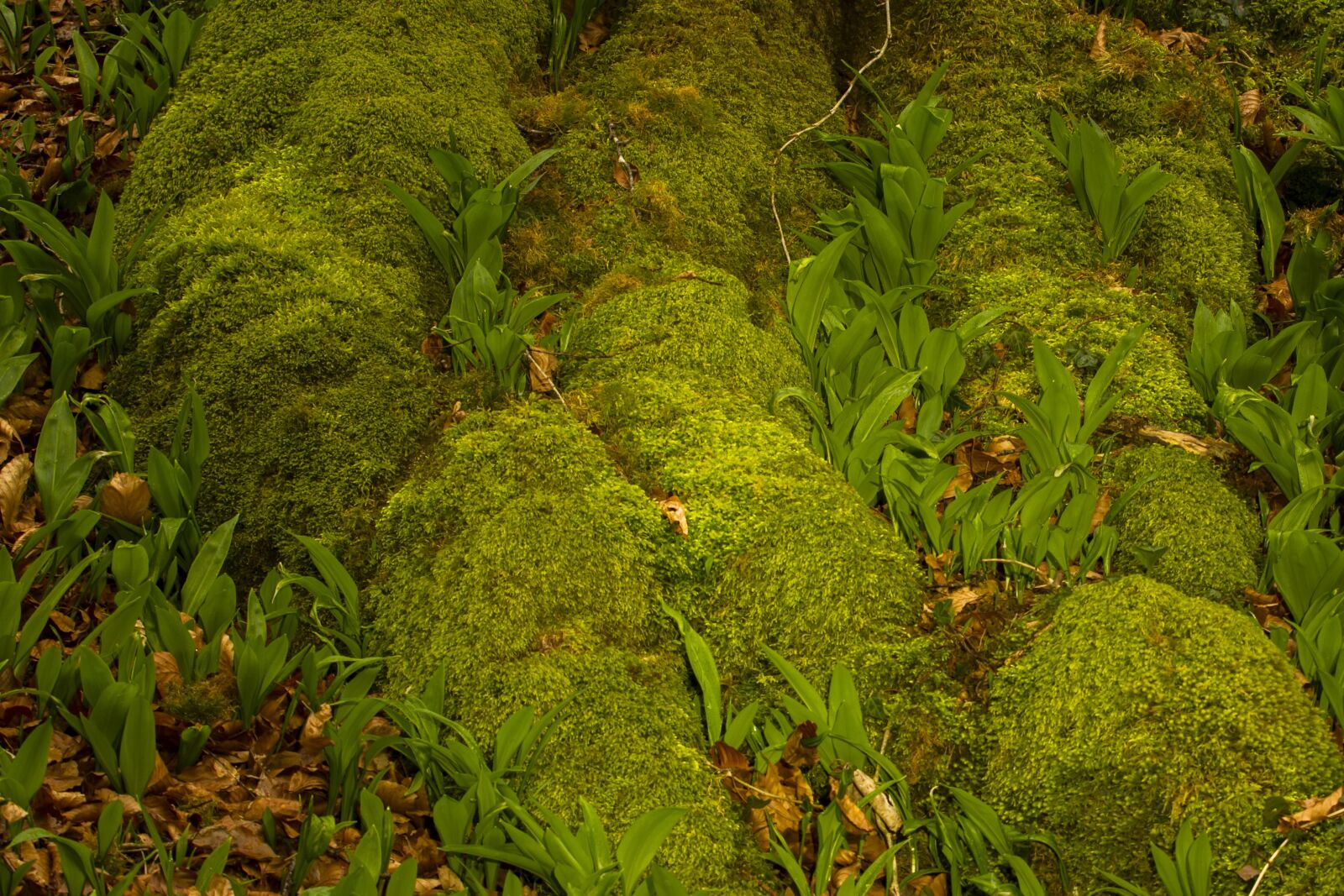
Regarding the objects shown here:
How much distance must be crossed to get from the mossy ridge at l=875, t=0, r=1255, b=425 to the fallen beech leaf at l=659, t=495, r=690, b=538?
1.24 m

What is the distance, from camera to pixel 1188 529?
112 inches

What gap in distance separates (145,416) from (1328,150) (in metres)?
4.11

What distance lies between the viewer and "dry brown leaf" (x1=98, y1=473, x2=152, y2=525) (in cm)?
272

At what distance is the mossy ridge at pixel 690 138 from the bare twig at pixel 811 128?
26 millimetres

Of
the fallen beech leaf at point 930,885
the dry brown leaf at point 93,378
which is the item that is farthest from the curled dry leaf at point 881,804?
the dry brown leaf at point 93,378

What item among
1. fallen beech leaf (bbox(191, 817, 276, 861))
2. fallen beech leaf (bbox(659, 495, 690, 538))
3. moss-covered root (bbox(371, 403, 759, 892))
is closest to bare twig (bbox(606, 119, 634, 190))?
moss-covered root (bbox(371, 403, 759, 892))

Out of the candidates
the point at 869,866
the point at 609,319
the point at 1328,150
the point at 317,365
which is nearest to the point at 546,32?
the point at 609,319

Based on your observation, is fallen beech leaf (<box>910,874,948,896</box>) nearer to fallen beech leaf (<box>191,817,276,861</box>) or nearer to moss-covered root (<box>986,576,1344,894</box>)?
moss-covered root (<box>986,576,1344,894</box>)

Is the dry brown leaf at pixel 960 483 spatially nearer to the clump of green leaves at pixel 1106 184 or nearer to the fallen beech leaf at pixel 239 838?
the clump of green leaves at pixel 1106 184

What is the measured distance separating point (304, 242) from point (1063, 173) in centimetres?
254

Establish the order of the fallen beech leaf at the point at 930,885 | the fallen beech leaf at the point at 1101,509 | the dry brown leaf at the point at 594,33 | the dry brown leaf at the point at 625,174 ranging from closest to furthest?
the fallen beech leaf at the point at 930,885, the fallen beech leaf at the point at 1101,509, the dry brown leaf at the point at 625,174, the dry brown leaf at the point at 594,33

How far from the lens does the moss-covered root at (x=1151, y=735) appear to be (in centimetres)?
216

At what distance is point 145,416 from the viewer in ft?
9.85

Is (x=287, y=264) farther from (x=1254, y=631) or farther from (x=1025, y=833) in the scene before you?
(x=1254, y=631)
